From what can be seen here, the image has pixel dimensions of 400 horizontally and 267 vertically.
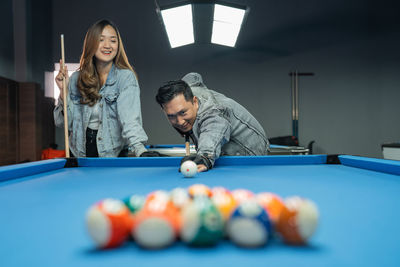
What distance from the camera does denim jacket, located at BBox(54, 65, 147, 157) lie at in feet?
6.77

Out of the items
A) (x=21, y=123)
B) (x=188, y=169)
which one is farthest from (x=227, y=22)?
(x=21, y=123)

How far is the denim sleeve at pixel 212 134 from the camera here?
5.27 ft

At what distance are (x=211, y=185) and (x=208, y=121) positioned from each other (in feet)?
2.37

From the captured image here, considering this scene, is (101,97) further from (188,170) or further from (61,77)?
(188,170)

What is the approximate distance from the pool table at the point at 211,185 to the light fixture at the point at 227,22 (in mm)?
1806

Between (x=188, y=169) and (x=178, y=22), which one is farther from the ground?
(x=178, y=22)

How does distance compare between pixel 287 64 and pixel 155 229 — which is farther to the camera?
pixel 287 64

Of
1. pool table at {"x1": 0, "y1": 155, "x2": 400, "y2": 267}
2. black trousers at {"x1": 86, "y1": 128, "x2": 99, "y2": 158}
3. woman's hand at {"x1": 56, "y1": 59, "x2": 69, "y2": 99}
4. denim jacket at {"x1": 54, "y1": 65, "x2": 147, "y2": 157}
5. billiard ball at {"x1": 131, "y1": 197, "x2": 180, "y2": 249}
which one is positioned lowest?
pool table at {"x1": 0, "y1": 155, "x2": 400, "y2": 267}

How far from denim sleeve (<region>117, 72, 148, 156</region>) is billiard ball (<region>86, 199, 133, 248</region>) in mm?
1431

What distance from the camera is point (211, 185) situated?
1124 millimetres

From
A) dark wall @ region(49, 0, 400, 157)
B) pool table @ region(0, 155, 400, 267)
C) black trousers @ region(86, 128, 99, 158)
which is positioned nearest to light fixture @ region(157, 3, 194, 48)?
black trousers @ region(86, 128, 99, 158)

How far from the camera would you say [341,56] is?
19.6 feet

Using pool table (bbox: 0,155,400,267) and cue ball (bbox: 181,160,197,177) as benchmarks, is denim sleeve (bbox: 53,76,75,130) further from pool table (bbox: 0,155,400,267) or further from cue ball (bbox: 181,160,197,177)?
cue ball (bbox: 181,160,197,177)

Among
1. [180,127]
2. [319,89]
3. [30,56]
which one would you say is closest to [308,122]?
[319,89]
